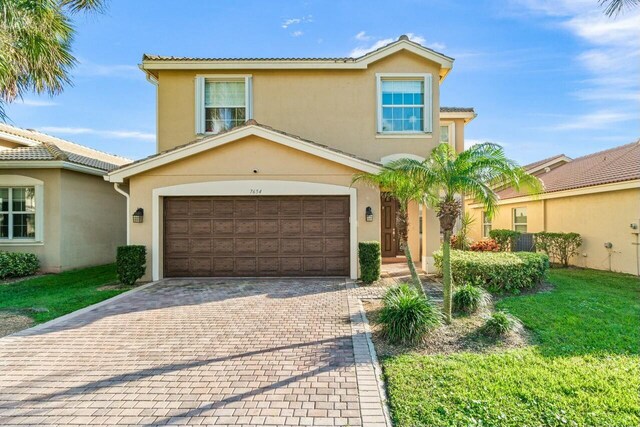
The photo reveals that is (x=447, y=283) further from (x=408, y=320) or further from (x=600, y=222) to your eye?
(x=600, y=222)

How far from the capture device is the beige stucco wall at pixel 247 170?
445 inches

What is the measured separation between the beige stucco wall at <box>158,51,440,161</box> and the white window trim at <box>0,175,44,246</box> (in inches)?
191

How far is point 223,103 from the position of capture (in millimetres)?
13734

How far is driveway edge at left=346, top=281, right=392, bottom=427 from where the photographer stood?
3.82 m

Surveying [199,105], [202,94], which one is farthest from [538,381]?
[202,94]

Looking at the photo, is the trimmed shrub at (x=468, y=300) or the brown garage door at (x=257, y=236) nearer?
the trimmed shrub at (x=468, y=300)

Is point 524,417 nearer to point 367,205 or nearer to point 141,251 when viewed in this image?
point 367,205

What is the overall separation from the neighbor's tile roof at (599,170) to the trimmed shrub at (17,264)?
2165 centimetres

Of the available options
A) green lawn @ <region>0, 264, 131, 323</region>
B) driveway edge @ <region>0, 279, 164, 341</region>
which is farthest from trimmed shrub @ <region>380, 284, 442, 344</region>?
green lawn @ <region>0, 264, 131, 323</region>

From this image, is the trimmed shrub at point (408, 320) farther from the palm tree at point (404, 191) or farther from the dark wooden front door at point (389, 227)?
the dark wooden front door at point (389, 227)

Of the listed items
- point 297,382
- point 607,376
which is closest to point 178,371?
point 297,382

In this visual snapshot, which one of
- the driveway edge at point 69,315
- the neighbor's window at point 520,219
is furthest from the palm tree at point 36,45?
the neighbor's window at point 520,219

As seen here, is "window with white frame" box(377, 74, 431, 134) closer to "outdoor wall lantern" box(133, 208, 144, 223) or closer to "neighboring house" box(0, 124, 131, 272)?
"outdoor wall lantern" box(133, 208, 144, 223)

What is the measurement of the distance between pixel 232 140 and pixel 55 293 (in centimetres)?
684
